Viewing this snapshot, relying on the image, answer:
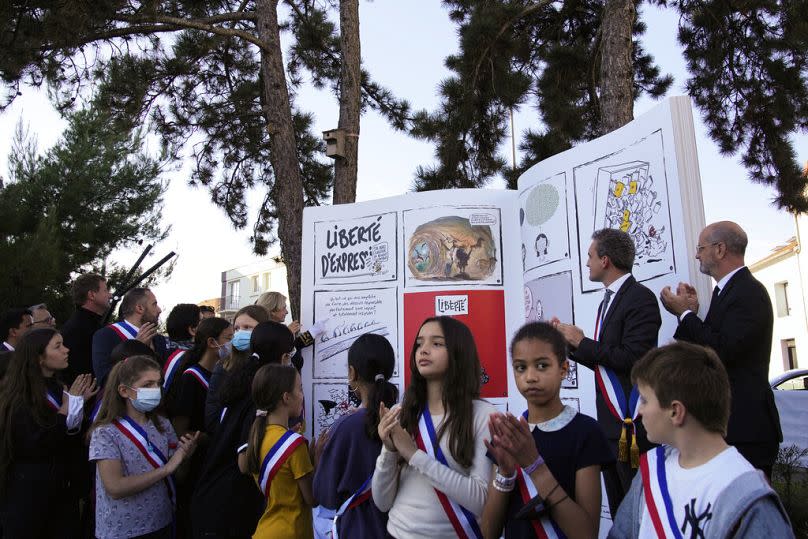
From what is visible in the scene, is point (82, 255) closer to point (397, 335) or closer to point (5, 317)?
point (5, 317)

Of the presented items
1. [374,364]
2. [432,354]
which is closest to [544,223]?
[374,364]

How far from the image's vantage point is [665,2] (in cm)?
745

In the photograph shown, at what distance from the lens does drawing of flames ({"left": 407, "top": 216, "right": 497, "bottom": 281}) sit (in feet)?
15.7

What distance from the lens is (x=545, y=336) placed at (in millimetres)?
2359

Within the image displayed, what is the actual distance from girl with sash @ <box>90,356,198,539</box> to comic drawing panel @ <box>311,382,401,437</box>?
1561 mm

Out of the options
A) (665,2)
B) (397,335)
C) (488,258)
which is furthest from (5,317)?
(665,2)

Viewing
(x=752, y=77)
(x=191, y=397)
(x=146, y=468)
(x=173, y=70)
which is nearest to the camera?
(x=146, y=468)

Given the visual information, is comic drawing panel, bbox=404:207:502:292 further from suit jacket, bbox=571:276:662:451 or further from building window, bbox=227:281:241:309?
building window, bbox=227:281:241:309

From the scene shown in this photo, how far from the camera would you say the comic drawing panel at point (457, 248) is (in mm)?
4773

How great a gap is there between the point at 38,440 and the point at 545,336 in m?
2.82

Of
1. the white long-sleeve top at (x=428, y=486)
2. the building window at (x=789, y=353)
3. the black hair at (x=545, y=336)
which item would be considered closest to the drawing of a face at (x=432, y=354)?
the white long-sleeve top at (x=428, y=486)

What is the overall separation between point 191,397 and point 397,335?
5.03 feet

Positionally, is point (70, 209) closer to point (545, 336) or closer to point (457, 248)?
point (457, 248)

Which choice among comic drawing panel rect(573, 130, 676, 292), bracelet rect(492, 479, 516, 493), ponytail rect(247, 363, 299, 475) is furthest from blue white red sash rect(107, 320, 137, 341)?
bracelet rect(492, 479, 516, 493)
